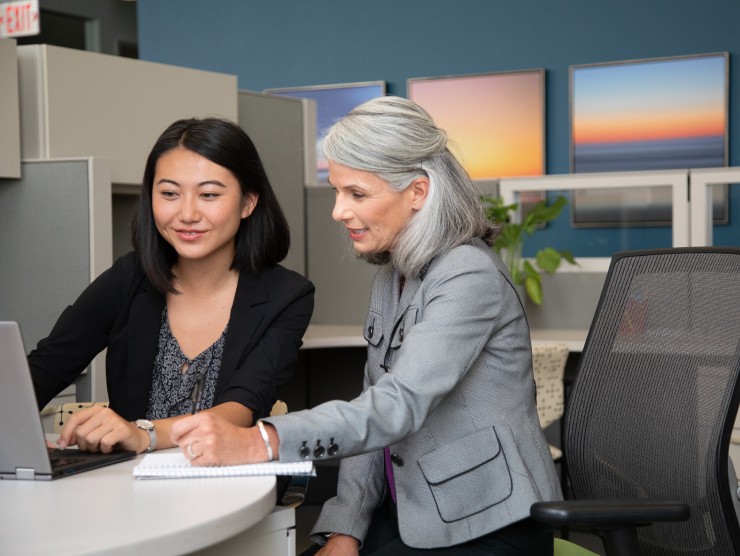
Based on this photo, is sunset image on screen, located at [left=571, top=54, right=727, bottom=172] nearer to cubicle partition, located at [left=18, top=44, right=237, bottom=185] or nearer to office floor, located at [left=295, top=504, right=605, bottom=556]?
office floor, located at [left=295, top=504, right=605, bottom=556]

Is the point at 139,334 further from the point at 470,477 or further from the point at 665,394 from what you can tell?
the point at 665,394

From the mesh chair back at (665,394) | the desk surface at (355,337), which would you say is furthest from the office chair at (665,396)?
the desk surface at (355,337)

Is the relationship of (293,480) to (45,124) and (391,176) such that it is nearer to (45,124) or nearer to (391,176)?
(391,176)

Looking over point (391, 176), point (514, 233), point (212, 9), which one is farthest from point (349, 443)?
point (212, 9)

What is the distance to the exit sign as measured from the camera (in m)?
3.07

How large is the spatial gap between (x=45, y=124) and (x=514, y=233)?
1987 millimetres

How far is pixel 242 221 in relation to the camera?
1.88 meters

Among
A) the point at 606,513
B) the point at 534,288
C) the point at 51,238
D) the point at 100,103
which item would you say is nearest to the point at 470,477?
the point at 606,513

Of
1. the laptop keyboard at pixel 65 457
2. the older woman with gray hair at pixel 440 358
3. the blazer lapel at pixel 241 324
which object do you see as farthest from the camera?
the blazer lapel at pixel 241 324

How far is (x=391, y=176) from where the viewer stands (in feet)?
4.93

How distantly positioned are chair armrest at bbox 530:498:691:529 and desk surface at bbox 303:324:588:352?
221 centimetres

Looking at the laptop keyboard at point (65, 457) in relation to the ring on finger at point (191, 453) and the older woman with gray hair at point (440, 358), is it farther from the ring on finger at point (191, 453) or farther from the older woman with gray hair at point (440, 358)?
the older woman with gray hair at point (440, 358)

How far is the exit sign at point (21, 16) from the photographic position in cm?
307

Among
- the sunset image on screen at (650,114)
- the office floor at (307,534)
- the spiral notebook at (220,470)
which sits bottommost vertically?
the office floor at (307,534)
